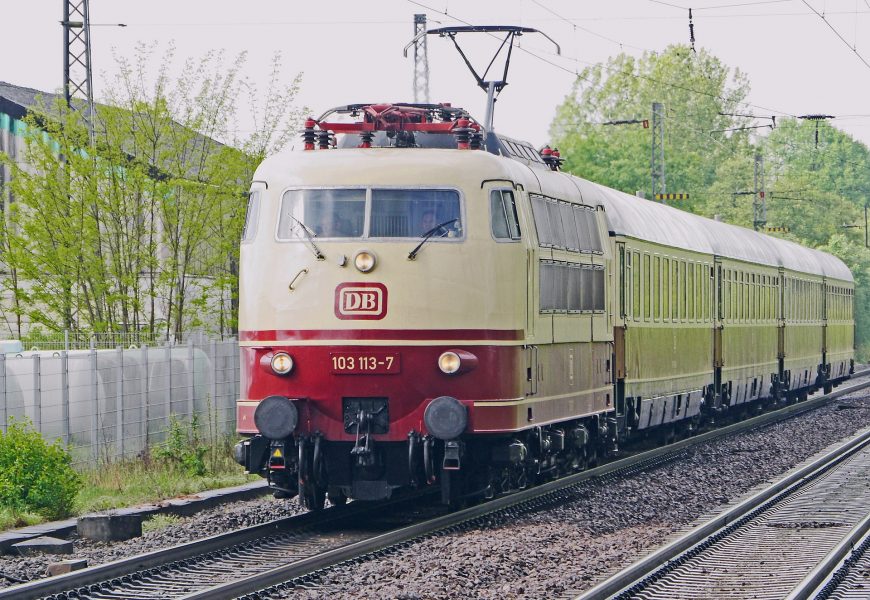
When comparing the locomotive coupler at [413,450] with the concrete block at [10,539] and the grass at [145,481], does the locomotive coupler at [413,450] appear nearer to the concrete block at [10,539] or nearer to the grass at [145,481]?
the concrete block at [10,539]

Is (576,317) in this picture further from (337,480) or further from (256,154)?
(256,154)

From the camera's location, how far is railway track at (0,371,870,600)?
1006cm

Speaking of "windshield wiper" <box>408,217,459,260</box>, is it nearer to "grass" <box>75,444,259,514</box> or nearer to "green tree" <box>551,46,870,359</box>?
"grass" <box>75,444,259,514</box>

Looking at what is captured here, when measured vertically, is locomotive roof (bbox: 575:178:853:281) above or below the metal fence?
above

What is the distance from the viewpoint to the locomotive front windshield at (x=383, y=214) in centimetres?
1356

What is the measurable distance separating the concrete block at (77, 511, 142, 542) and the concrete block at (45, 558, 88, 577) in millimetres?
1840

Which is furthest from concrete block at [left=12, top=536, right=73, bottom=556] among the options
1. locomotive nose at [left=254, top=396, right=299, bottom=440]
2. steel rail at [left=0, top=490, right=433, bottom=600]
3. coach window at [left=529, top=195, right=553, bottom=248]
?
coach window at [left=529, top=195, right=553, bottom=248]

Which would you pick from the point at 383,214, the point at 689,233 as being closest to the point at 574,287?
the point at 383,214

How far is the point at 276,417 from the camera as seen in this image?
43.5 feet

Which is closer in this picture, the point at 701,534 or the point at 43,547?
the point at 43,547

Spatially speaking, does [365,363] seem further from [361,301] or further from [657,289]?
[657,289]

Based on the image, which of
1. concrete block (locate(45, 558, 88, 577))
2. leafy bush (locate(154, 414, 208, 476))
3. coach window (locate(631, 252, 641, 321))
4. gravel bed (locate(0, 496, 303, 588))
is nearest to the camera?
concrete block (locate(45, 558, 88, 577))

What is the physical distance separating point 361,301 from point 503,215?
1.51 metres

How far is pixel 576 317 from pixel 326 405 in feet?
11.9
